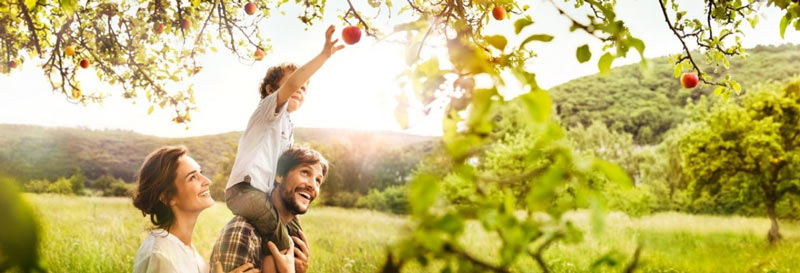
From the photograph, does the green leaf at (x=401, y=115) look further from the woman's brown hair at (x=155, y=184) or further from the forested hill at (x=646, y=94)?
the forested hill at (x=646, y=94)

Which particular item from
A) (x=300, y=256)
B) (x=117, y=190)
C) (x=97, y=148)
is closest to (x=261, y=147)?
(x=300, y=256)

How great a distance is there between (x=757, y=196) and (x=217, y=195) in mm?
14629

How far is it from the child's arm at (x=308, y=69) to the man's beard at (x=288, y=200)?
58 centimetres

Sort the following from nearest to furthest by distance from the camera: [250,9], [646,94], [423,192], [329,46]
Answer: [423,192]
[329,46]
[250,9]
[646,94]

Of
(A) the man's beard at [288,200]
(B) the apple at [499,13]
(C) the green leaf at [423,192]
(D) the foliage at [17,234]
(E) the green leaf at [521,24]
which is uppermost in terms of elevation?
(B) the apple at [499,13]

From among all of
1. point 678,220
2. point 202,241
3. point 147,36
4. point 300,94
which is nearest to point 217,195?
point 202,241

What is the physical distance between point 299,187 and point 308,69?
0.92 m

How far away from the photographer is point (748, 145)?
12758mm

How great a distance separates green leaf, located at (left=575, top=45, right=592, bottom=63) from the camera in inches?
41.5

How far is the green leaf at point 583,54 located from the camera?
1055mm

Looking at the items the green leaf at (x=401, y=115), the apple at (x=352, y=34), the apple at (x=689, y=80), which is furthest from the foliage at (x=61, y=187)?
the green leaf at (x=401, y=115)

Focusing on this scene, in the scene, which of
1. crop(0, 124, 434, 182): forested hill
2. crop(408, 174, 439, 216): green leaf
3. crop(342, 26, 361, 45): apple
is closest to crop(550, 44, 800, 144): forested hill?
crop(0, 124, 434, 182): forested hill

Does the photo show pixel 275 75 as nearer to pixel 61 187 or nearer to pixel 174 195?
pixel 174 195

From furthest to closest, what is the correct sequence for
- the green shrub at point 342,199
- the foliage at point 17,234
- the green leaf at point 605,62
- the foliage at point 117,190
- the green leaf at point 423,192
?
1. the green shrub at point 342,199
2. the foliage at point 117,190
3. the green leaf at point 605,62
4. the green leaf at point 423,192
5. the foliage at point 17,234
